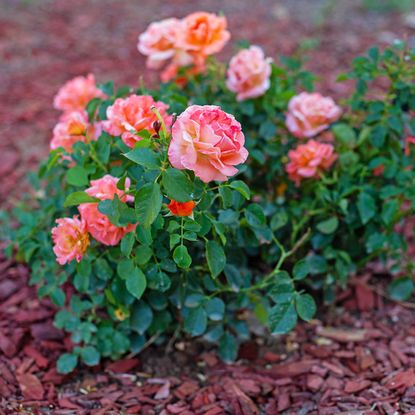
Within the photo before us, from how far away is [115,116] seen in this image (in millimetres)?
1912

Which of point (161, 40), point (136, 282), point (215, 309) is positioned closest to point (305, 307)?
point (215, 309)

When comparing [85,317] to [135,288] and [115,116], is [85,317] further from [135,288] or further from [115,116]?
[115,116]

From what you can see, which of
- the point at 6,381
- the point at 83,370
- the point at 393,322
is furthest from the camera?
the point at 393,322

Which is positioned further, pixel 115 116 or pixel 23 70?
pixel 23 70

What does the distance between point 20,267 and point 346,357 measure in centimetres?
130

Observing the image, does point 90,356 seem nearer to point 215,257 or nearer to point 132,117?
point 215,257

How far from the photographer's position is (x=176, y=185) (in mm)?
1601

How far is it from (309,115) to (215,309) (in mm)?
773

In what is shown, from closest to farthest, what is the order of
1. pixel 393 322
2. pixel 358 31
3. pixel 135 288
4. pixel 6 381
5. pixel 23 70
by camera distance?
pixel 135 288 < pixel 6 381 < pixel 393 322 < pixel 23 70 < pixel 358 31

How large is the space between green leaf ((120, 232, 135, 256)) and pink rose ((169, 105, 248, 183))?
0.30 m

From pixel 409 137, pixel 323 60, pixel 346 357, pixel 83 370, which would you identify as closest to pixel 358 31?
pixel 323 60

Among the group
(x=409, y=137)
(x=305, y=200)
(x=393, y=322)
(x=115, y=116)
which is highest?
(x=115, y=116)

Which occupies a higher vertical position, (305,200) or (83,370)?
(305,200)

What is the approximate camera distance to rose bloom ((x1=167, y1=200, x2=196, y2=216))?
1709mm
